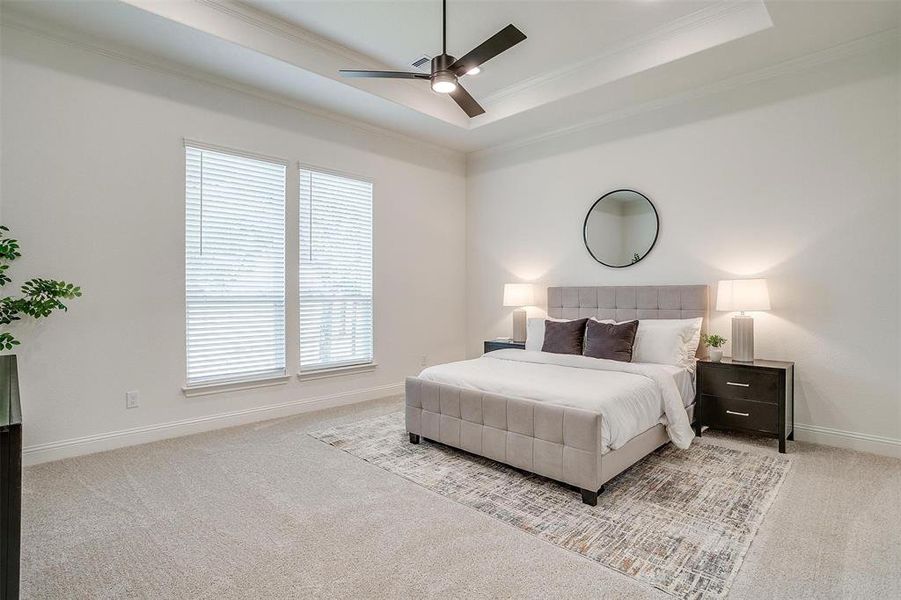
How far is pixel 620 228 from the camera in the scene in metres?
4.92

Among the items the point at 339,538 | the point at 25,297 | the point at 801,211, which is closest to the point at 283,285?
the point at 25,297

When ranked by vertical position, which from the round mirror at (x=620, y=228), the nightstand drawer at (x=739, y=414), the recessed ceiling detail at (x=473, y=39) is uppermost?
the recessed ceiling detail at (x=473, y=39)

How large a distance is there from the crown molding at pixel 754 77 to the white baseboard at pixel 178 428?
12.2 ft

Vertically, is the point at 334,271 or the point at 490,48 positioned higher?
the point at 490,48

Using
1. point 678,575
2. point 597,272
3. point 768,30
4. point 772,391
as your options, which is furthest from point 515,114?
point 678,575

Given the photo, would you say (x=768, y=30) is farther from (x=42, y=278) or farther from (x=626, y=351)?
(x=42, y=278)

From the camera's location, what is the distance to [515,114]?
16.1ft

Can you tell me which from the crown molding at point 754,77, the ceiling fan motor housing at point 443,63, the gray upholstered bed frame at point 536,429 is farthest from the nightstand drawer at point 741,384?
the ceiling fan motor housing at point 443,63

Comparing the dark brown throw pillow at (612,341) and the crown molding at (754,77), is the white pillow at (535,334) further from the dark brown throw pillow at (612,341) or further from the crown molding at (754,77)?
the crown molding at (754,77)

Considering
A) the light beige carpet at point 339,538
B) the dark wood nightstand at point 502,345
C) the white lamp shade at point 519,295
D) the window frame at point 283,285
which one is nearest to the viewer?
the light beige carpet at point 339,538

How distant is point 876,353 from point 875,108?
182cm

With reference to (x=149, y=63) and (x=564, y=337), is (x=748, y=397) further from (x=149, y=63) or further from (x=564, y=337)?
(x=149, y=63)

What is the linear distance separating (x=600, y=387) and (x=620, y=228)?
2395 mm

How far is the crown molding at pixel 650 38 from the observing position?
3.44 metres
